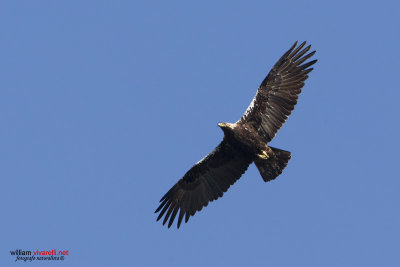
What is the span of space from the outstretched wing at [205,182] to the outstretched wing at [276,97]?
3.49 ft

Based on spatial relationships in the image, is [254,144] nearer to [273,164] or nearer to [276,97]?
[273,164]

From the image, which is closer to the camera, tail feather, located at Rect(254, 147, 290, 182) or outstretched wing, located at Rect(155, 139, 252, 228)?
tail feather, located at Rect(254, 147, 290, 182)

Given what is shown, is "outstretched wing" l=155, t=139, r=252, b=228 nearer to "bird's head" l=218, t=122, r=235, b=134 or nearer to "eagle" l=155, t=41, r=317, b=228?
"eagle" l=155, t=41, r=317, b=228

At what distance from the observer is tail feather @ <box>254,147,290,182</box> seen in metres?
15.0

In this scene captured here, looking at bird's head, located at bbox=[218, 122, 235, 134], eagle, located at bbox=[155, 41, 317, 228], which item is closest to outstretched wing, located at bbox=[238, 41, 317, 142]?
eagle, located at bbox=[155, 41, 317, 228]

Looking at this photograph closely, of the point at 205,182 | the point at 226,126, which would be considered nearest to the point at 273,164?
the point at 226,126

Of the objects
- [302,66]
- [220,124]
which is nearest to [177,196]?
[220,124]

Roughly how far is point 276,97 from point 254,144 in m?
1.58

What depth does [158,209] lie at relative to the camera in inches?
655

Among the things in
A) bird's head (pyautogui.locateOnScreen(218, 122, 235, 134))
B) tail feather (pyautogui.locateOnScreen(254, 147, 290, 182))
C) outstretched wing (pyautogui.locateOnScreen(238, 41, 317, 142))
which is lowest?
tail feather (pyautogui.locateOnScreen(254, 147, 290, 182))

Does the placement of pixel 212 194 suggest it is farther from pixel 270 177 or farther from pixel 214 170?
pixel 270 177

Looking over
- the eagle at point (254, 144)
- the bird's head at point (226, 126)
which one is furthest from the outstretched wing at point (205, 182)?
the bird's head at point (226, 126)

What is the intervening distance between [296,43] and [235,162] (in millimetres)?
3967

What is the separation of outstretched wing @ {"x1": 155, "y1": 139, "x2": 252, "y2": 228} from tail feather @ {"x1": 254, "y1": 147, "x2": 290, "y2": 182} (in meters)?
0.52
